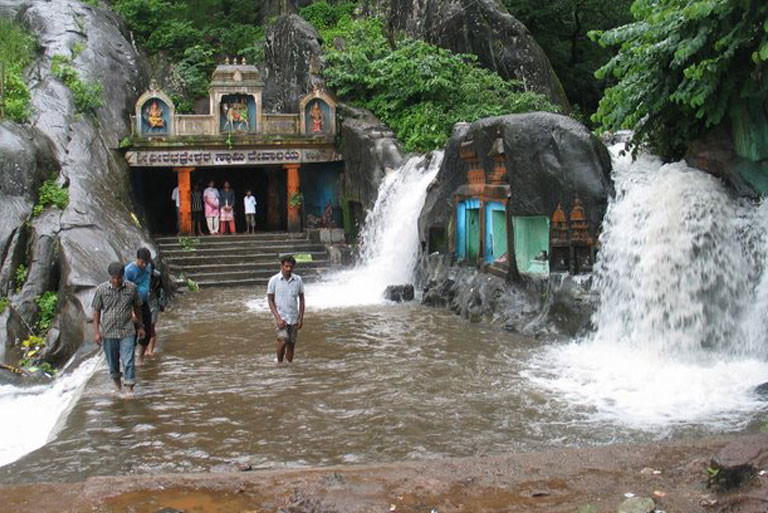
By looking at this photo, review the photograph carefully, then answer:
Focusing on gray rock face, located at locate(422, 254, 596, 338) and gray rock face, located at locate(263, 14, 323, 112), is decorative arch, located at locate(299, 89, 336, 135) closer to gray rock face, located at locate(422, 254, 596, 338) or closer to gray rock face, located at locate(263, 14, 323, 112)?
gray rock face, located at locate(263, 14, 323, 112)

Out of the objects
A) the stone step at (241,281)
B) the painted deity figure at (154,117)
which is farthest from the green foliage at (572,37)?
the painted deity figure at (154,117)

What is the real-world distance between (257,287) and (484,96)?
8967 millimetres

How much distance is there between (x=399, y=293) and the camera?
1591cm

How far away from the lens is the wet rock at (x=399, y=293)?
15.9 metres

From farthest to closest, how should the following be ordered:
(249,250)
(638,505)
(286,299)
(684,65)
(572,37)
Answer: (572,37) < (249,250) < (684,65) < (286,299) < (638,505)

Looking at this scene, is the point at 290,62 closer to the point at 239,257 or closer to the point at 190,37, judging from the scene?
the point at 190,37

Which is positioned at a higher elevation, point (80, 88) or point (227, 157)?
point (80, 88)

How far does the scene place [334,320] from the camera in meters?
13.8

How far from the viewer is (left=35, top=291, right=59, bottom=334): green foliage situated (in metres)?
13.2

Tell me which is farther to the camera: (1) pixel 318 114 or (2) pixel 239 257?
(1) pixel 318 114

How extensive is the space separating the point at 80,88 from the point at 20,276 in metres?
8.55

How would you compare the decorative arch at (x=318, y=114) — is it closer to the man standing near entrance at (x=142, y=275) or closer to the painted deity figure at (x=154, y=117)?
the painted deity figure at (x=154, y=117)

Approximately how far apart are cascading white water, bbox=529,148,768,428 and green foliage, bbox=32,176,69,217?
1033cm

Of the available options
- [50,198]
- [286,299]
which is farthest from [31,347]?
[286,299]
